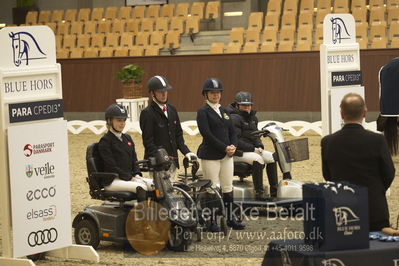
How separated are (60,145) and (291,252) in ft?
9.14

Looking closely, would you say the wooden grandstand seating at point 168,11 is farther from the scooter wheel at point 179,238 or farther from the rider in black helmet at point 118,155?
the scooter wheel at point 179,238

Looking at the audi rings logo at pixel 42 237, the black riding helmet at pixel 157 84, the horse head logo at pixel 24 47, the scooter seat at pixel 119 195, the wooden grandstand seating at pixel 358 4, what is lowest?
the audi rings logo at pixel 42 237

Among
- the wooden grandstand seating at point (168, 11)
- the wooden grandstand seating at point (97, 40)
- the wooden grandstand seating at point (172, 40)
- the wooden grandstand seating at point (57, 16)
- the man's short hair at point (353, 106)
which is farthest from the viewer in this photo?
the wooden grandstand seating at point (57, 16)

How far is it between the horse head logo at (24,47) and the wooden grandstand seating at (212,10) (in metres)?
16.0

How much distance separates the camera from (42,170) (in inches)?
284

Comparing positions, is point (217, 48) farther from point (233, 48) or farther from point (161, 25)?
point (161, 25)

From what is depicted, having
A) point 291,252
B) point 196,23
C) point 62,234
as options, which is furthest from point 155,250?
point 196,23

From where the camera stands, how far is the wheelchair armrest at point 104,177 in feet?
25.4

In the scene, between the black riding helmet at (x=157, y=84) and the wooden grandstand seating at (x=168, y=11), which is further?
the wooden grandstand seating at (x=168, y=11)

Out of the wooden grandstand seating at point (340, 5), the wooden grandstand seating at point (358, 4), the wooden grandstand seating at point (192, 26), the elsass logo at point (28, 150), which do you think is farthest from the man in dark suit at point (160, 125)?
the wooden grandstand seating at point (192, 26)

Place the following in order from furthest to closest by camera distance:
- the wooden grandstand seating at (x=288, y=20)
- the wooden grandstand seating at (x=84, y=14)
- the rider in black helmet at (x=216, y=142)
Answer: the wooden grandstand seating at (x=84, y=14) → the wooden grandstand seating at (x=288, y=20) → the rider in black helmet at (x=216, y=142)

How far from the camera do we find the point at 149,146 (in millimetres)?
8438

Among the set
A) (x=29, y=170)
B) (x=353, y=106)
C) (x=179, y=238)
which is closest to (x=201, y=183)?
(x=179, y=238)

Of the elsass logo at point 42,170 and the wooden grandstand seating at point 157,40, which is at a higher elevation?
the wooden grandstand seating at point 157,40
